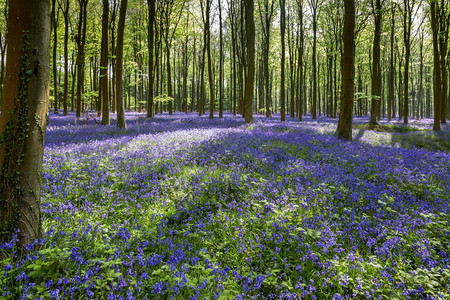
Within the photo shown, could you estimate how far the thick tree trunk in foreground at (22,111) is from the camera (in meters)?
2.79

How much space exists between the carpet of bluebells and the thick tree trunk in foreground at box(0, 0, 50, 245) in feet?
1.51

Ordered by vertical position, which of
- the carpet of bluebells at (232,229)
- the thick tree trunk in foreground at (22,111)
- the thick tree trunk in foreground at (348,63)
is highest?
the thick tree trunk in foreground at (348,63)

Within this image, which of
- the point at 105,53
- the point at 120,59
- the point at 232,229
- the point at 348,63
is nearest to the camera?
the point at 232,229

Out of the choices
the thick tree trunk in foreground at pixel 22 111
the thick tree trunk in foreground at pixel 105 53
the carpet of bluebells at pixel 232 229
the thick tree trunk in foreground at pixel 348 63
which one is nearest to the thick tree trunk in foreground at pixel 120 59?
the thick tree trunk in foreground at pixel 105 53

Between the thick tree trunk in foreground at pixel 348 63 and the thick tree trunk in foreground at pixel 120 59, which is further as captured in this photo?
the thick tree trunk in foreground at pixel 120 59

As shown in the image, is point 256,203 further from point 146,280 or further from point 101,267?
point 101,267

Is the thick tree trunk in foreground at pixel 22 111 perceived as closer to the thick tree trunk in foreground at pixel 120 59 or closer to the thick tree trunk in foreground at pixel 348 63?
the thick tree trunk in foreground at pixel 120 59

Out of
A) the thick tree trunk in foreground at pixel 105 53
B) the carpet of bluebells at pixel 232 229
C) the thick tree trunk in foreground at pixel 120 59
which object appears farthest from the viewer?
the thick tree trunk in foreground at pixel 105 53

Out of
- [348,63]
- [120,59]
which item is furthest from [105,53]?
[348,63]

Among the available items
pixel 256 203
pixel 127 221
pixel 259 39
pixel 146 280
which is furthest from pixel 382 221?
pixel 259 39

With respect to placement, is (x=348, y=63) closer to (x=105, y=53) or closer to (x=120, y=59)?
(x=120, y=59)

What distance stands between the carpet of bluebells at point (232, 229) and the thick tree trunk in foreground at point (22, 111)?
461 millimetres

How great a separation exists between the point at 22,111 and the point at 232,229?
11.0ft

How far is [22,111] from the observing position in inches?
112
